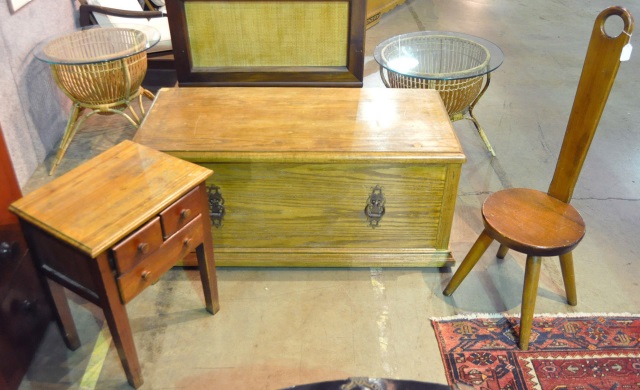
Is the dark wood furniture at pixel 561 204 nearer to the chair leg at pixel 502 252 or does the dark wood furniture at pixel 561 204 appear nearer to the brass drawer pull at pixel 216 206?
the chair leg at pixel 502 252

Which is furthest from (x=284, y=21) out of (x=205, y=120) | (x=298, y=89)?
(x=205, y=120)

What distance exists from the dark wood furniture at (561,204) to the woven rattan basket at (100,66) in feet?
7.13

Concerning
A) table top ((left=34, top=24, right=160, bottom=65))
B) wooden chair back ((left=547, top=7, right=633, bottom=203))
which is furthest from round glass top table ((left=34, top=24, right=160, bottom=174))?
wooden chair back ((left=547, top=7, right=633, bottom=203))

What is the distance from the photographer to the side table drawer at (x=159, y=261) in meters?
1.75

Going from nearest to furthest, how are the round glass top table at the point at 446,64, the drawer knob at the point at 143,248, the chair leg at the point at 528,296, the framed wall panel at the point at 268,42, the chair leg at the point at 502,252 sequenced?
the drawer knob at the point at 143,248, the chair leg at the point at 528,296, the chair leg at the point at 502,252, the framed wall panel at the point at 268,42, the round glass top table at the point at 446,64

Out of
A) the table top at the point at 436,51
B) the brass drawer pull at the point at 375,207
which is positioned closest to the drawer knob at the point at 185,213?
the brass drawer pull at the point at 375,207

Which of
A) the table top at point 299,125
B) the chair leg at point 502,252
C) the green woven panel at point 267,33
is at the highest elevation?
the green woven panel at point 267,33

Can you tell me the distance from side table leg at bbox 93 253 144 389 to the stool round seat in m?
1.34

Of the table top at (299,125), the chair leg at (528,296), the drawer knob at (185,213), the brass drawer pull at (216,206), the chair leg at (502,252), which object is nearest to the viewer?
the drawer knob at (185,213)

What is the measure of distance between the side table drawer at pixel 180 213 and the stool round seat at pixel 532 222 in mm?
1089

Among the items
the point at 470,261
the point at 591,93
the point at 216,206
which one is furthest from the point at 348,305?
the point at 591,93

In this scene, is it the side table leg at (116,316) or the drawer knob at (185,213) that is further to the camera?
the drawer knob at (185,213)

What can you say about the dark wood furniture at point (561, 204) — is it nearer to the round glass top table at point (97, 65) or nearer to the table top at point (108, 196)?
the table top at point (108, 196)

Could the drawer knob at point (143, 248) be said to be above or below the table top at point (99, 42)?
below
